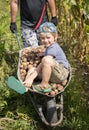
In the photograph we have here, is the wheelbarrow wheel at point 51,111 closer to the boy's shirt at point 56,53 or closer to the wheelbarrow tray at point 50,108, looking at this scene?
the wheelbarrow tray at point 50,108

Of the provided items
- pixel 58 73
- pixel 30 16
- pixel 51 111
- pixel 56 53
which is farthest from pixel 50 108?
pixel 30 16

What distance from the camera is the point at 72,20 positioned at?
6.11m

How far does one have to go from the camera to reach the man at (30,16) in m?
5.11

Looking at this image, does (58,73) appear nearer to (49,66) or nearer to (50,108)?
(49,66)

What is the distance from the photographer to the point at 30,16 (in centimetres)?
515

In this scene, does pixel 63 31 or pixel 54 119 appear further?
pixel 63 31

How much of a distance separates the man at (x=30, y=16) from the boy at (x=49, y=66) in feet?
1.98

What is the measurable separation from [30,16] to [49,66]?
3.64 feet

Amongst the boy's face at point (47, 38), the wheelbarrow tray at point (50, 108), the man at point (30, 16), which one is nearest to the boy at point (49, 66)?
the boy's face at point (47, 38)

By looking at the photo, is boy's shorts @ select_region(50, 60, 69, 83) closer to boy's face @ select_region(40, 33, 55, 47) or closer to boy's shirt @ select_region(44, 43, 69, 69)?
boy's shirt @ select_region(44, 43, 69, 69)

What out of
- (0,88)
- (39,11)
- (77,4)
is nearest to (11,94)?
(0,88)

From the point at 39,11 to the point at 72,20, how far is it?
1.09 meters

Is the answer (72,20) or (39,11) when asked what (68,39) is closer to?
(72,20)

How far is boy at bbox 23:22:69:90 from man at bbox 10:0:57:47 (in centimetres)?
60
